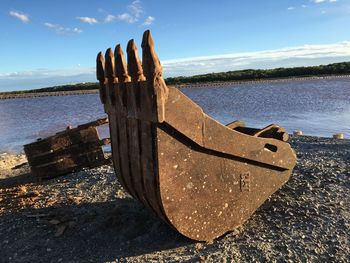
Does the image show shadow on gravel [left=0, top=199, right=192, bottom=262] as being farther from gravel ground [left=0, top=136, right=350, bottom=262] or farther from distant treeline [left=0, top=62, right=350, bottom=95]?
distant treeline [left=0, top=62, right=350, bottom=95]

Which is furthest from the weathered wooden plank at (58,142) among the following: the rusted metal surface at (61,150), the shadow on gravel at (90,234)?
the shadow on gravel at (90,234)

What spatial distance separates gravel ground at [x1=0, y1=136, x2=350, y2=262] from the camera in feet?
14.5

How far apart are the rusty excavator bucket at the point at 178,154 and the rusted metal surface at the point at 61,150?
3.64m

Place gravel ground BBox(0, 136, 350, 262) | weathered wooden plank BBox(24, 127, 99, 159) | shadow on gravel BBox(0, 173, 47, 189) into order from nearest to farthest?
gravel ground BBox(0, 136, 350, 262)
weathered wooden plank BBox(24, 127, 99, 159)
shadow on gravel BBox(0, 173, 47, 189)

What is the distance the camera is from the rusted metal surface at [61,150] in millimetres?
8555

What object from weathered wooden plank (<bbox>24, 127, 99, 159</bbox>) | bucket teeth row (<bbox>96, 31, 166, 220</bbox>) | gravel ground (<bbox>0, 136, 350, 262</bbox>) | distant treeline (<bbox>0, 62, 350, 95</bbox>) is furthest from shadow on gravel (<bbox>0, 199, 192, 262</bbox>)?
distant treeline (<bbox>0, 62, 350, 95</bbox>)

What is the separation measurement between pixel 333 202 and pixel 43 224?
4.03 metres

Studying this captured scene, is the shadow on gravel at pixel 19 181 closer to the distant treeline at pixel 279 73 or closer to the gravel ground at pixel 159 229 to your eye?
the gravel ground at pixel 159 229

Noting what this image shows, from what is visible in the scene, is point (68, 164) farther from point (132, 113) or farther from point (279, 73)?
point (279, 73)

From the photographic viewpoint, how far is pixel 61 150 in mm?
8586

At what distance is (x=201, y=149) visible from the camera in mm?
4406

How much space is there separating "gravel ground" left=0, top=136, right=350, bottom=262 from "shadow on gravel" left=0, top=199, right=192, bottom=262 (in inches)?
0.5

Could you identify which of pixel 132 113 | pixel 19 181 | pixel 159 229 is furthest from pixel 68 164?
pixel 132 113

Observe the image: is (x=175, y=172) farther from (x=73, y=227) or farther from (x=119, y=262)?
(x=73, y=227)
